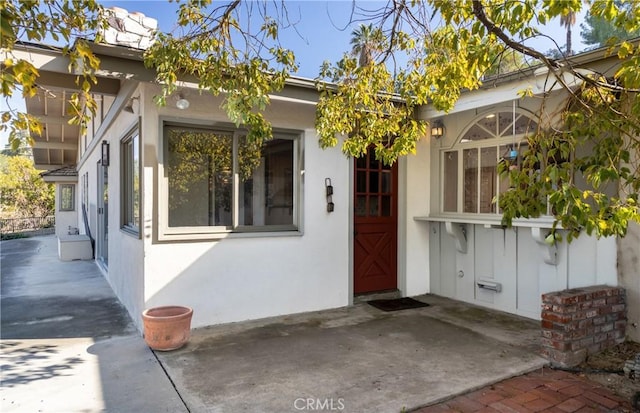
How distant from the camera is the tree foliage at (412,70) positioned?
7.92 feet

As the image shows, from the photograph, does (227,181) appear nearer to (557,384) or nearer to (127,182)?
(127,182)

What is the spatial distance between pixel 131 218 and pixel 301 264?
2.57 metres

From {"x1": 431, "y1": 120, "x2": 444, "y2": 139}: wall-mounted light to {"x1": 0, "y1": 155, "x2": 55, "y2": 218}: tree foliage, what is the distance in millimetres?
23226

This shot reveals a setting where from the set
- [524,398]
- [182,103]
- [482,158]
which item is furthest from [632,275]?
[182,103]

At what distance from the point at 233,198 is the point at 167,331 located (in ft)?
5.85

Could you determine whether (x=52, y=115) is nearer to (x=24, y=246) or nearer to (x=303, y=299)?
(x=24, y=246)

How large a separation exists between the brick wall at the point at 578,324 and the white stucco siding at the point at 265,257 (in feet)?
8.88

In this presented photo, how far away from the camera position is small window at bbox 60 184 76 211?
53.6ft

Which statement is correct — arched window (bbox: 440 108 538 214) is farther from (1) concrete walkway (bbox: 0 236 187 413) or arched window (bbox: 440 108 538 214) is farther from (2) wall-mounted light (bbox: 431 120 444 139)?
(1) concrete walkway (bbox: 0 236 187 413)

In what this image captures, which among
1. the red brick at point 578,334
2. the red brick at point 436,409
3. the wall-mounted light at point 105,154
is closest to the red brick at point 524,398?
the red brick at point 436,409

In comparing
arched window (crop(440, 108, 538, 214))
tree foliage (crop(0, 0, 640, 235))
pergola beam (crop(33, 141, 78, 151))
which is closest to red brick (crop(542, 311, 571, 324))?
tree foliage (crop(0, 0, 640, 235))

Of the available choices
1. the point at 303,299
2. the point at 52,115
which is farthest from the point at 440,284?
the point at 52,115

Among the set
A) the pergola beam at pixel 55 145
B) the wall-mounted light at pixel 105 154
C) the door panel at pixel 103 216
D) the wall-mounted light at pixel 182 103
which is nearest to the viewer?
the wall-mounted light at pixel 182 103

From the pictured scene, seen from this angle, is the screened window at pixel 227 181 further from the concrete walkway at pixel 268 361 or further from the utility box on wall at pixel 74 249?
the utility box on wall at pixel 74 249
